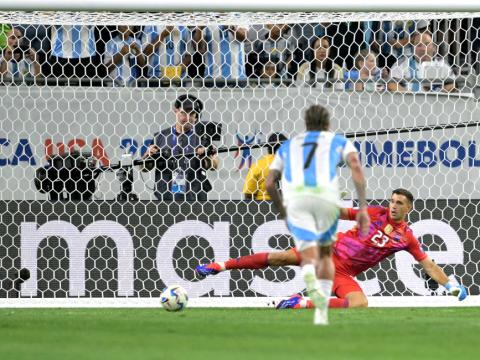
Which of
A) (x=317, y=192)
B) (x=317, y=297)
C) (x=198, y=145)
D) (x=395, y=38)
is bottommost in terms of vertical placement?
(x=317, y=297)

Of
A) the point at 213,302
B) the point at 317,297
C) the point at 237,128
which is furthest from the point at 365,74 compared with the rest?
the point at 317,297

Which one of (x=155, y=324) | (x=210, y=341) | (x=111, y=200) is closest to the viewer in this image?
(x=210, y=341)

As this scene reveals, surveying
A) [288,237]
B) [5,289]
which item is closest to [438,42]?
[288,237]

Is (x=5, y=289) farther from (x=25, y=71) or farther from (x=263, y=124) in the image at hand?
(x=263, y=124)

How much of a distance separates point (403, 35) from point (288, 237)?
2.52m

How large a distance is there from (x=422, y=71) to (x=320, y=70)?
3.53ft

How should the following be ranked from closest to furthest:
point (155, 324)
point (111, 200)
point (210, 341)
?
1. point (210, 341)
2. point (155, 324)
3. point (111, 200)

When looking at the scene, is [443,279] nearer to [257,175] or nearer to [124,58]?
[257,175]

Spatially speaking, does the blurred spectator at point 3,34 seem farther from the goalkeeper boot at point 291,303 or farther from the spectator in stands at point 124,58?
the goalkeeper boot at point 291,303

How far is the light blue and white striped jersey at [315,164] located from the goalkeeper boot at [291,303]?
11.5 feet

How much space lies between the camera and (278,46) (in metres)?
13.1

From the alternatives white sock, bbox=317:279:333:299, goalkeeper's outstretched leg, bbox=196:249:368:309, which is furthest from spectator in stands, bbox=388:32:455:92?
white sock, bbox=317:279:333:299

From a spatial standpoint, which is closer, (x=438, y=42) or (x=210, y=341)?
(x=210, y=341)

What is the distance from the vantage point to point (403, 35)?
13367 mm
